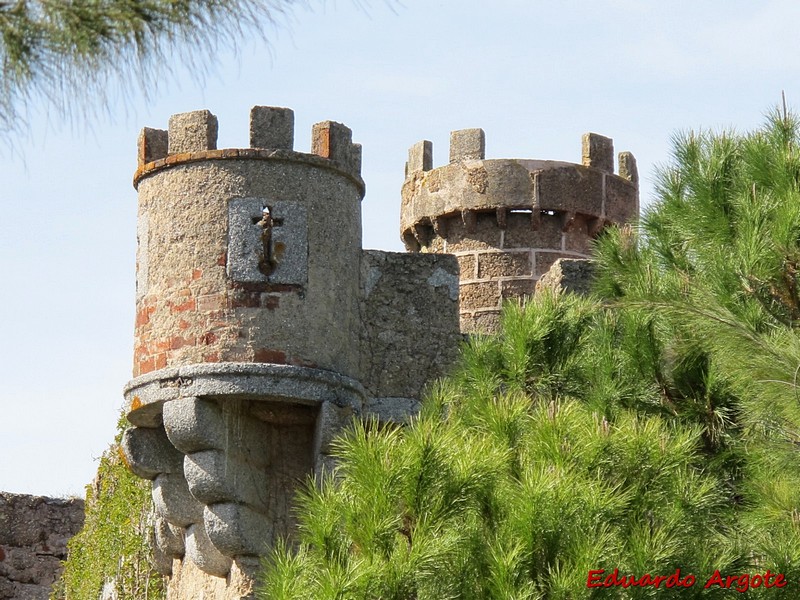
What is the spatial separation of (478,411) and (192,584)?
113 inches

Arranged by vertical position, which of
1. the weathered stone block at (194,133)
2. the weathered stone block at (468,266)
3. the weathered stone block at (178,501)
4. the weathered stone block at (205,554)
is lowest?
the weathered stone block at (205,554)

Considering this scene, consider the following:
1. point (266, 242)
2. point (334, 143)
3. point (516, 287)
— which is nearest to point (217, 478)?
point (266, 242)

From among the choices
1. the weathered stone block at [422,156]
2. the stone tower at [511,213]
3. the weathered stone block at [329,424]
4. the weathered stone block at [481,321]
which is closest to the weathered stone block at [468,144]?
the stone tower at [511,213]

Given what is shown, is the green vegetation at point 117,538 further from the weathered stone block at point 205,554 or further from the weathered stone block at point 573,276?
the weathered stone block at point 573,276

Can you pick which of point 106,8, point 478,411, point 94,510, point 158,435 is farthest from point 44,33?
point 94,510

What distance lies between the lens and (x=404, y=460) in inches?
335

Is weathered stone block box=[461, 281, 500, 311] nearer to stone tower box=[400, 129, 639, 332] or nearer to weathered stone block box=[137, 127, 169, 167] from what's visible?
stone tower box=[400, 129, 639, 332]

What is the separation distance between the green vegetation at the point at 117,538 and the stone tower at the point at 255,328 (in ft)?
2.69

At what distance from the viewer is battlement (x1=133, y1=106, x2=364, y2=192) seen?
1118cm

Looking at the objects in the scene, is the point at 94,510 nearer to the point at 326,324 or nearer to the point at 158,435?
the point at 158,435

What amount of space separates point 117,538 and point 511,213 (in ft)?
11.7

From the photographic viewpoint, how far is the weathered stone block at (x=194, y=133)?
11242 mm

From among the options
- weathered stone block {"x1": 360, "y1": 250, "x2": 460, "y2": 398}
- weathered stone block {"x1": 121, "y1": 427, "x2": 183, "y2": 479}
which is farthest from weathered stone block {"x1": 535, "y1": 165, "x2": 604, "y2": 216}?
weathered stone block {"x1": 121, "y1": 427, "x2": 183, "y2": 479}

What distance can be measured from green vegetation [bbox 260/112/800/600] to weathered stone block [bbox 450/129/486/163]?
165 inches
